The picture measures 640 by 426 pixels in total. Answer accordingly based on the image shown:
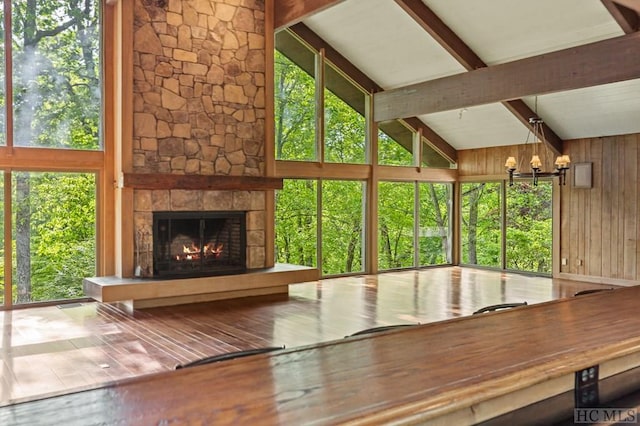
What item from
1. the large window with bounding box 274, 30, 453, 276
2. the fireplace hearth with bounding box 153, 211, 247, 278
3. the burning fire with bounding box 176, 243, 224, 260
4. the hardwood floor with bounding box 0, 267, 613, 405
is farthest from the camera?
the large window with bounding box 274, 30, 453, 276

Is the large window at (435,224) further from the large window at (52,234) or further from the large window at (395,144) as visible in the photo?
the large window at (52,234)

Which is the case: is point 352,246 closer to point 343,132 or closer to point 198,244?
point 343,132

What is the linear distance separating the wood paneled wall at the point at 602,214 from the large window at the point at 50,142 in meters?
7.87

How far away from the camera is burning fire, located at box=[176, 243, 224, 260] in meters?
7.70

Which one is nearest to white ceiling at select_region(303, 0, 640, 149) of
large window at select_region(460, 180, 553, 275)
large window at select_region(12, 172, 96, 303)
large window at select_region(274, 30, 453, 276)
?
large window at select_region(274, 30, 453, 276)

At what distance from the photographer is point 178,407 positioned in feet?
3.78

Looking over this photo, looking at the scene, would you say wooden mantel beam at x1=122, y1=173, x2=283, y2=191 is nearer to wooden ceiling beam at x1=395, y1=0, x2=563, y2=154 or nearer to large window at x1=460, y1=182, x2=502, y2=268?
wooden ceiling beam at x1=395, y1=0, x2=563, y2=154

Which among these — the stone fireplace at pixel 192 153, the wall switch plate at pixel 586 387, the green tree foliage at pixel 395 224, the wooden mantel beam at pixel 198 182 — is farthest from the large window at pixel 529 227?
the wall switch plate at pixel 586 387

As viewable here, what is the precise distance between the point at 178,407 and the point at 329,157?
910cm

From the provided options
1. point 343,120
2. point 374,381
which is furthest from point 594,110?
point 374,381

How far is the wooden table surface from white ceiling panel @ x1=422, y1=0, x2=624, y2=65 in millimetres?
6077

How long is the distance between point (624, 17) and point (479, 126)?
4.27 meters

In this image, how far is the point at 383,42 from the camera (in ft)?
29.7

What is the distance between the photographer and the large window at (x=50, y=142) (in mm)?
7098
